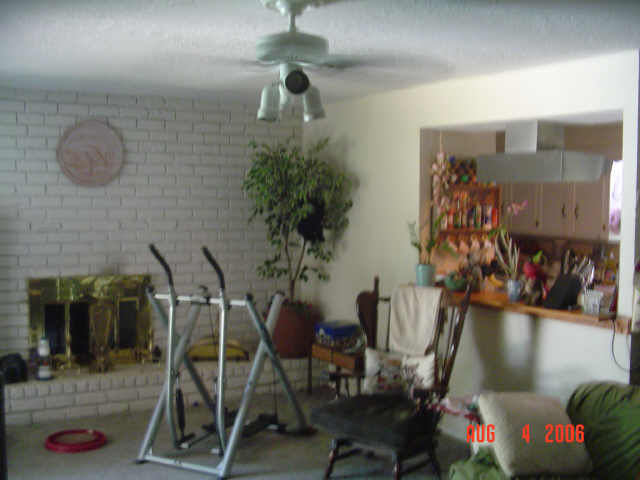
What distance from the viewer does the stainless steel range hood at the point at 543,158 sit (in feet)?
13.5

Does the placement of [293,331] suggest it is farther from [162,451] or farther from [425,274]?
[162,451]

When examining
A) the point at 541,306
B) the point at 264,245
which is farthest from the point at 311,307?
Answer: the point at 541,306

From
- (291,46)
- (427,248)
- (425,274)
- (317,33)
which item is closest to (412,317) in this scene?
(425,274)

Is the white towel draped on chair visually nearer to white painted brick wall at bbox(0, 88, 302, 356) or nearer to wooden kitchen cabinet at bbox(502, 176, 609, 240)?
white painted brick wall at bbox(0, 88, 302, 356)

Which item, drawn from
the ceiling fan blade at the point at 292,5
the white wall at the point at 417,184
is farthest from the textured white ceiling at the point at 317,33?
the white wall at the point at 417,184

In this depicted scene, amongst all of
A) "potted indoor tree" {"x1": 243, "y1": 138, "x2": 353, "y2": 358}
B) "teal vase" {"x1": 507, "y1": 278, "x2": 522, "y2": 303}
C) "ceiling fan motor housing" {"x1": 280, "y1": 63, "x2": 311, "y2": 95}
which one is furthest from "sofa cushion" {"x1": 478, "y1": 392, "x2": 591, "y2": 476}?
"potted indoor tree" {"x1": 243, "y1": 138, "x2": 353, "y2": 358}

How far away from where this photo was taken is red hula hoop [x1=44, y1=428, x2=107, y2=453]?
413 cm

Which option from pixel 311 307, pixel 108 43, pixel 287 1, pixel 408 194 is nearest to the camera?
pixel 287 1

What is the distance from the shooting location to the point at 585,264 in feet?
13.5

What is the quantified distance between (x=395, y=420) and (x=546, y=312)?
113 centimetres

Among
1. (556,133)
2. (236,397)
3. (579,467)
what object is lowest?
(236,397)

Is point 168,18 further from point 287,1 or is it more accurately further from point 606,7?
point 606,7

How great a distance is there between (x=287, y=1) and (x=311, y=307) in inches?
137

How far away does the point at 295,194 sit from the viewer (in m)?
5.10
